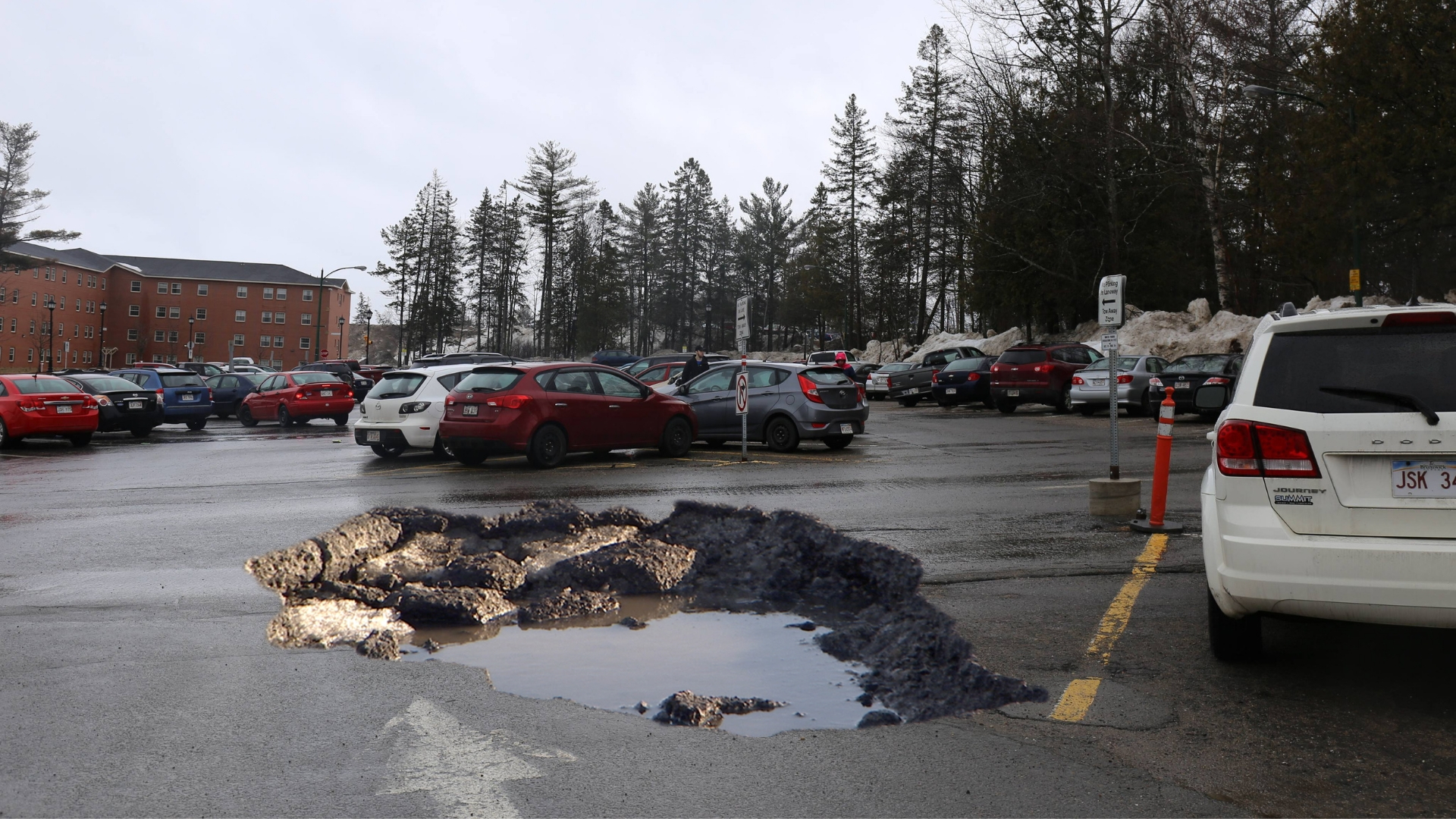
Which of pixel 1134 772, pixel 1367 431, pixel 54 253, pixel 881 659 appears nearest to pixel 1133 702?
pixel 1134 772

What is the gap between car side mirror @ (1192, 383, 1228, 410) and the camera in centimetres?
600

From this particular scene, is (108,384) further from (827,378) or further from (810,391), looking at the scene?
(827,378)

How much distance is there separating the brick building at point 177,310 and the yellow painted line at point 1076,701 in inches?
4479

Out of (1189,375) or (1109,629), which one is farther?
(1189,375)

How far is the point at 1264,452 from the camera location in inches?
185

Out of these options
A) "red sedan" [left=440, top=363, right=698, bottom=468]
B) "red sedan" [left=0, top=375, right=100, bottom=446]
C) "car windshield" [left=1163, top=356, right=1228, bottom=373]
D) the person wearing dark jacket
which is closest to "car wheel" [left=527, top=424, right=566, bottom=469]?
"red sedan" [left=440, top=363, right=698, bottom=468]

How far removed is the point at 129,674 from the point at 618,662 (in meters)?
2.21

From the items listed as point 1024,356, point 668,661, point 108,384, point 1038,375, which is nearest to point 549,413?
point 668,661

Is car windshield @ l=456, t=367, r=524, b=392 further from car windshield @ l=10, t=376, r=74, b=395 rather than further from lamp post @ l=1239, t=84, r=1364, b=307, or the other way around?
lamp post @ l=1239, t=84, r=1364, b=307

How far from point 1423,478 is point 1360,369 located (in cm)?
51

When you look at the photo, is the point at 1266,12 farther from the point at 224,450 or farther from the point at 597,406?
the point at 224,450

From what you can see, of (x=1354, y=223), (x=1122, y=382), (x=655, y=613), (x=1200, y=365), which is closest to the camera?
(x=655, y=613)

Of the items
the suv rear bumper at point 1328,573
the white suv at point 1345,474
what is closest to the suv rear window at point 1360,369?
the white suv at point 1345,474

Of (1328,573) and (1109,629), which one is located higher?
(1328,573)
